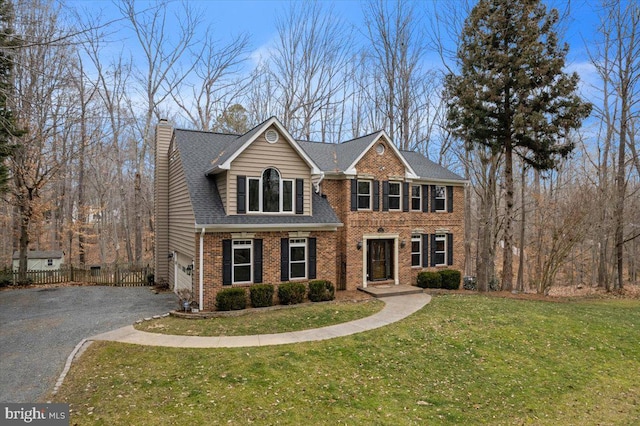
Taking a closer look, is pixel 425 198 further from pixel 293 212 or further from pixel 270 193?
pixel 270 193

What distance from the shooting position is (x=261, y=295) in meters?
12.8

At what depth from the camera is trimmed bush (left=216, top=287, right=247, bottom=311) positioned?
12.2 m

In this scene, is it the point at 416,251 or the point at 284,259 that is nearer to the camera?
the point at 284,259

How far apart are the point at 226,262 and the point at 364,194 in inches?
287

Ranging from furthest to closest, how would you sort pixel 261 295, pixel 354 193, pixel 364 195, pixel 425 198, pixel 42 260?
pixel 42 260 → pixel 425 198 → pixel 364 195 → pixel 354 193 → pixel 261 295

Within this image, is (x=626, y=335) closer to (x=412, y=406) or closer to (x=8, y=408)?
(x=412, y=406)

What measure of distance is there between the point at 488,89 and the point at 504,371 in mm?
13405

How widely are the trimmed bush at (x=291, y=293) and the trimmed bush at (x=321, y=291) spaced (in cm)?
41

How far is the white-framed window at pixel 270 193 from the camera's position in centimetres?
1332

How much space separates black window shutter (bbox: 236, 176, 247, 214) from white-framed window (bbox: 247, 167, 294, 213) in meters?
0.16

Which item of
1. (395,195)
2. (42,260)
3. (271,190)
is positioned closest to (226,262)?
(271,190)

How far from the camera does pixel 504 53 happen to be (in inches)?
645

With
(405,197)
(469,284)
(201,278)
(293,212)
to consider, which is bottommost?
(469,284)

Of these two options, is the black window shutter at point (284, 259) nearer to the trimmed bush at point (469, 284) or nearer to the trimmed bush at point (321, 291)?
the trimmed bush at point (321, 291)
